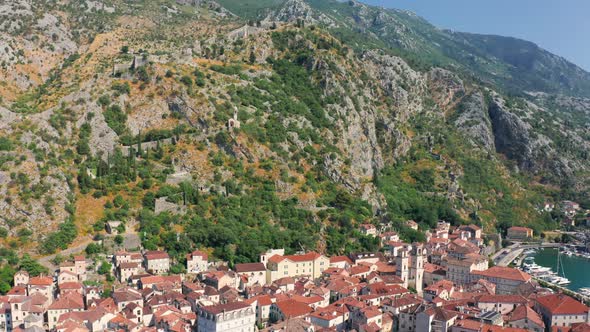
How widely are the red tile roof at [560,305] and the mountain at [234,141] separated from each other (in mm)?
25851

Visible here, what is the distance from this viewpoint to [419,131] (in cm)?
12019

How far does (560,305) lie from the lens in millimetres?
52094

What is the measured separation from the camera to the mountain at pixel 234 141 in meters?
65.7

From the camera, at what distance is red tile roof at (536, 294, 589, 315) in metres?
51.3

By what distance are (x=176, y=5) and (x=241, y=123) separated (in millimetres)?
62771

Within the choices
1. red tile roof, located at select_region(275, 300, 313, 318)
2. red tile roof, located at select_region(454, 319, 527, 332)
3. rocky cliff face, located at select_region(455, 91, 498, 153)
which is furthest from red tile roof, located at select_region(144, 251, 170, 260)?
rocky cliff face, located at select_region(455, 91, 498, 153)

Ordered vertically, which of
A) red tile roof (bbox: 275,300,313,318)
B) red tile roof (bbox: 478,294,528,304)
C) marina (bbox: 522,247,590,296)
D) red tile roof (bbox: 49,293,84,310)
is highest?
red tile roof (bbox: 49,293,84,310)

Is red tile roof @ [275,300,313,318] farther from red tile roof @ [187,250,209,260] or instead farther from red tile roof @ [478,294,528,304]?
red tile roof @ [478,294,528,304]

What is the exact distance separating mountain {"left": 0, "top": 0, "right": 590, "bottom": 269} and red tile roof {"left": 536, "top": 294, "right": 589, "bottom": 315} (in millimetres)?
25851

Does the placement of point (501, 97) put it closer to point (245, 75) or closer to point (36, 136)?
point (245, 75)

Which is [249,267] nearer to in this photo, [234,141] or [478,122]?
[234,141]

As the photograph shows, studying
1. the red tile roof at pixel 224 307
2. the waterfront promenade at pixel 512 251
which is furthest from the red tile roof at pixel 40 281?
the waterfront promenade at pixel 512 251

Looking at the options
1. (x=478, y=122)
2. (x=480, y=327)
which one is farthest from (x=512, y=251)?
(x=478, y=122)

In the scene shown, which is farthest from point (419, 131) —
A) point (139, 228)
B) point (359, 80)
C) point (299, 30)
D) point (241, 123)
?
point (139, 228)
